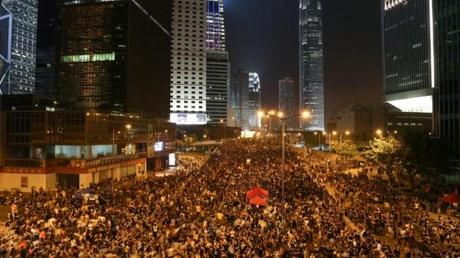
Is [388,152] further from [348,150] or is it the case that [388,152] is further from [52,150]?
[52,150]

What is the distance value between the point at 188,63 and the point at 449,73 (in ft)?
492

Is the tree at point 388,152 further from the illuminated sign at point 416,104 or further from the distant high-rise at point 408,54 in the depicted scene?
the illuminated sign at point 416,104

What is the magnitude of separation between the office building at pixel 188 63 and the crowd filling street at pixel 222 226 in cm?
15567

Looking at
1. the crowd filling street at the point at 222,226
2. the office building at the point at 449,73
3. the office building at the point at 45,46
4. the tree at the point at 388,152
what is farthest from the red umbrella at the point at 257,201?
the office building at the point at 45,46

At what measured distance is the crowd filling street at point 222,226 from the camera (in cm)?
1778

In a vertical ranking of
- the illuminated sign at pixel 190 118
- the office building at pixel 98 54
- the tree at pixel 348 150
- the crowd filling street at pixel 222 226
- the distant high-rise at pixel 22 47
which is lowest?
the crowd filling street at pixel 222 226

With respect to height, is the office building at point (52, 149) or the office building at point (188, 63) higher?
the office building at point (188, 63)

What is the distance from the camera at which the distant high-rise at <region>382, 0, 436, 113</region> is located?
128500mm

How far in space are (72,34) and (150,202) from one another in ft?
272

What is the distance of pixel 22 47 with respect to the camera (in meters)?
192

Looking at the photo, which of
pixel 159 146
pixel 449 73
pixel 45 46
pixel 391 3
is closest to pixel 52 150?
pixel 159 146

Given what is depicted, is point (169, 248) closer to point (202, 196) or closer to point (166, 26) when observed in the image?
point (202, 196)

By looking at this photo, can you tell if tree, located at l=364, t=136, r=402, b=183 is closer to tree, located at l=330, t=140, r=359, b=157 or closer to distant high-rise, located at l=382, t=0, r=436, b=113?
tree, located at l=330, t=140, r=359, b=157

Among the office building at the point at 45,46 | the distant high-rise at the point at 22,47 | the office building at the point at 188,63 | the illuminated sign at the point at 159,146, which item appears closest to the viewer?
the illuminated sign at the point at 159,146
